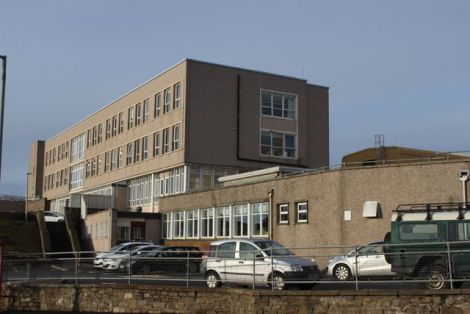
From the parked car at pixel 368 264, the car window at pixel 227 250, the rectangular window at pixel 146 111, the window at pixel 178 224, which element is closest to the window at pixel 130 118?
the rectangular window at pixel 146 111

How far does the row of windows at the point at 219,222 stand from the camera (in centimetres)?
3597

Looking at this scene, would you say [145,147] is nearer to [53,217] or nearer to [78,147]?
[53,217]

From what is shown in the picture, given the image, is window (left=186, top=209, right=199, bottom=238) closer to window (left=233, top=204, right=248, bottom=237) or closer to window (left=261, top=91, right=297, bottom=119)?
window (left=233, top=204, right=248, bottom=237)

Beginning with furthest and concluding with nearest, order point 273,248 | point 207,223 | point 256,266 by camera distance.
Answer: point 207,223 < point 273,248 < point 256,266

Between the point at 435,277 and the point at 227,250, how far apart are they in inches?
282

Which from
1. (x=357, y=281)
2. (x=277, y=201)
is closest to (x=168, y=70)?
(x=277, y=201)

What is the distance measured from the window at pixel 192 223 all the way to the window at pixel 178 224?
1.10 m

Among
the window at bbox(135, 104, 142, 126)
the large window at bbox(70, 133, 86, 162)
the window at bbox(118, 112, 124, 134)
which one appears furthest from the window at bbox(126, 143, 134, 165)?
the large window at bbox(70, 133, 86, 162)

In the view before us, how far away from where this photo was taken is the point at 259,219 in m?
35.8

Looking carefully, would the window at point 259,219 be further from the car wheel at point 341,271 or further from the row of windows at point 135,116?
the row of windows at point 135,116

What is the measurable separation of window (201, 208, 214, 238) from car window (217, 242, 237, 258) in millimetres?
19796

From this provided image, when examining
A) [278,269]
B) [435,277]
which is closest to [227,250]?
[278,269]

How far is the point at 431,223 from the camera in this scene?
61.3 ft

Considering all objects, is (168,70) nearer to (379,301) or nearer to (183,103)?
(183,103)
